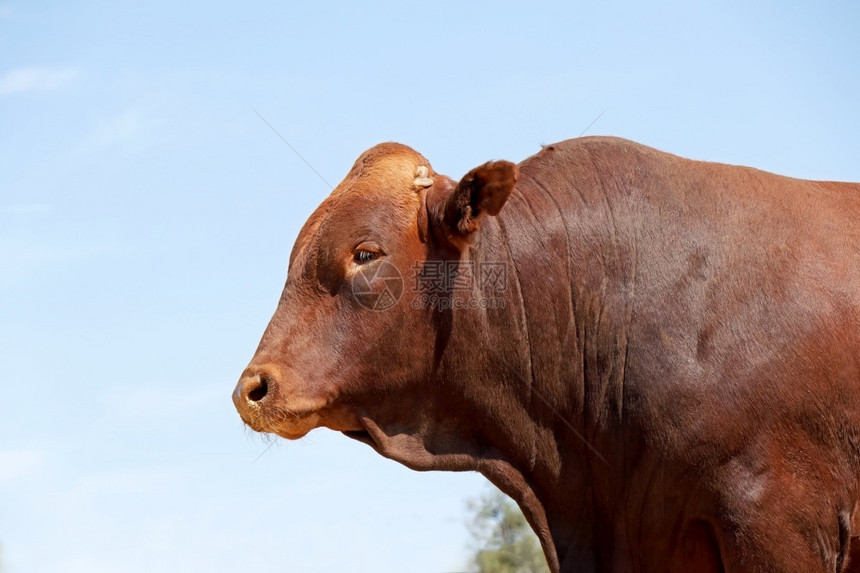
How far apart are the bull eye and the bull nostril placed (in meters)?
1.14

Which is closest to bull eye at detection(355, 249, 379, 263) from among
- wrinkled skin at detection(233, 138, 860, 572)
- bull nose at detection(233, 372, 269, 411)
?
wrinkled skin at detection(233, 138, 860, 572)

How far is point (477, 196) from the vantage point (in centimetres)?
844

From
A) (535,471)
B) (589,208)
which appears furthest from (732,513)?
(589,208)

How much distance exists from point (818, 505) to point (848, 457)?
421 mm

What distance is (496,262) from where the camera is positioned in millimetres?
8555

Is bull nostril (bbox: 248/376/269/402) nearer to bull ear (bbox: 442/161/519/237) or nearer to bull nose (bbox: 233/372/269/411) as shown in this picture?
bull nose (bbox: 233/372/269/411)

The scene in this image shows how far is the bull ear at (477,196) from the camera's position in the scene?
830 centimetres

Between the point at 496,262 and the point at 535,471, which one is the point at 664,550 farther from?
the point at 496,262

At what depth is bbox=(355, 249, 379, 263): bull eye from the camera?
849cm

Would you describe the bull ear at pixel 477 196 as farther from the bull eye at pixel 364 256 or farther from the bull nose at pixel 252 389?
the bull nose at pixel 252 389

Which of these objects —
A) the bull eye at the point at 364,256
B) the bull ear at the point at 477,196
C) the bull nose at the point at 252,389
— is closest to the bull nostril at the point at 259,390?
the bull nose at the point at 252,389

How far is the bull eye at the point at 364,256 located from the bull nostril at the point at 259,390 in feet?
3.74

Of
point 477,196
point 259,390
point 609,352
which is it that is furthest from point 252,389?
point 609,352

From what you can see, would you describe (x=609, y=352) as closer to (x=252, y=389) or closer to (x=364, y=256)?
(x=364, y=256)
